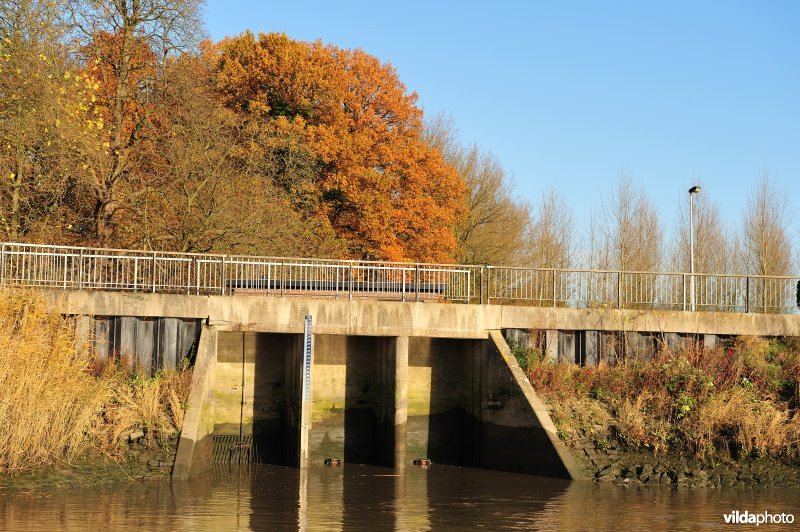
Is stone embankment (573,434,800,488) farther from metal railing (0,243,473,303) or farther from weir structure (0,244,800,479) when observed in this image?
metal railing (0,243,473,303)

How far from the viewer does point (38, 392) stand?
21.7 meters

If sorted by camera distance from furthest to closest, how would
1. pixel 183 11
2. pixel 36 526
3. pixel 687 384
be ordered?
pixel 183 11, pixel 687 384, pixel 36 526

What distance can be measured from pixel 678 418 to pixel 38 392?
48.9 ft

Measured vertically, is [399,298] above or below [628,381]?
above

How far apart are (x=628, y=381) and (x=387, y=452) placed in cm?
653

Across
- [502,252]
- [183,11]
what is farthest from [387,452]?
[502,252]

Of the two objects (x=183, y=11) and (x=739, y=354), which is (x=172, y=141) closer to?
(x=183, y=11)

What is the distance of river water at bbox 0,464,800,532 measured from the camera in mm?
18641

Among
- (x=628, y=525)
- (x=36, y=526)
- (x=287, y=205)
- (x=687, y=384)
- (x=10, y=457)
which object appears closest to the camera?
(x=36, y=526)

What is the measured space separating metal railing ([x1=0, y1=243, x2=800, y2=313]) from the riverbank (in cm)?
278

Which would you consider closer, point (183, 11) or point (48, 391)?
point (48, 391)

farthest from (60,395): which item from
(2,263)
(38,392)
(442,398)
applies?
(442,398)

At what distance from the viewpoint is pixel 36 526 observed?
17.4 meters

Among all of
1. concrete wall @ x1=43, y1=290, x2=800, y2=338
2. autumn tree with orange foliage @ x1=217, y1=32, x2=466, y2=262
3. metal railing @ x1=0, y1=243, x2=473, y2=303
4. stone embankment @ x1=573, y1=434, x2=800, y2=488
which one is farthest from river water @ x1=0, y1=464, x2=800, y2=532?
autumn tree with orange foliage @ x1=217, y1=32, x2=466, y2=262
